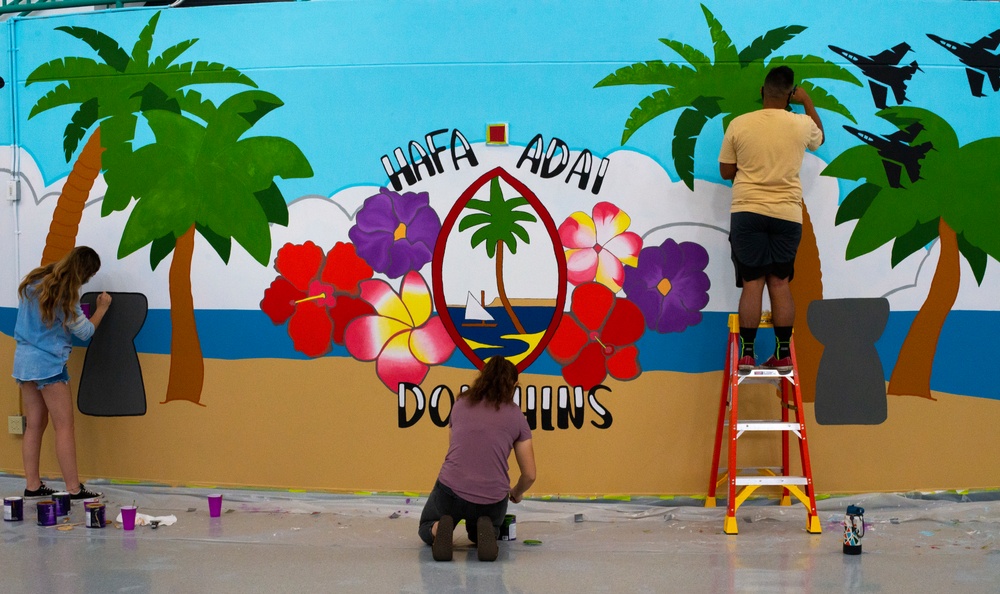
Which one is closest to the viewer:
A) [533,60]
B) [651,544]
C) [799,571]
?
[799,571]

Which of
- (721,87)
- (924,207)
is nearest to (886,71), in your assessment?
(924,207)

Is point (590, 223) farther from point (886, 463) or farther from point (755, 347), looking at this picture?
point (886, 463)

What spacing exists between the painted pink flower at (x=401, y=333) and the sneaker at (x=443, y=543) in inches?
44.8

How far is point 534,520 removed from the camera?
516 cm

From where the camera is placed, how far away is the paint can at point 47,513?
16.2 feet

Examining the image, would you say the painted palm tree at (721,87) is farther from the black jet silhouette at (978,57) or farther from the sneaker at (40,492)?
the sneaker at (40,492)

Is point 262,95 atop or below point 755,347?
atop

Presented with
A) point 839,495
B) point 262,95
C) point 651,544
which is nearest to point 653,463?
point 651,544

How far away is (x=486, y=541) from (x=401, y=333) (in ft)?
4.64

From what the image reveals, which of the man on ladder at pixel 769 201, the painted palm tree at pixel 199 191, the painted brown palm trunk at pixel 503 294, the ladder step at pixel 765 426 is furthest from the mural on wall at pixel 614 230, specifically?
the ladder step at pixel 765 426

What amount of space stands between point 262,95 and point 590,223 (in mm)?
2005

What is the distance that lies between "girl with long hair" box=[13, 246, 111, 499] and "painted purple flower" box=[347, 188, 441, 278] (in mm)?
1625

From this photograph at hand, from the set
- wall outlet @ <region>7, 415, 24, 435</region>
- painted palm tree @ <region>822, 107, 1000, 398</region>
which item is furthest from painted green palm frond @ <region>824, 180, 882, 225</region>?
wall outlet @ <region>7, 415, 24, 435</region>

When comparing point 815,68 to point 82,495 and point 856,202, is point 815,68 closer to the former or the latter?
point 856,202
